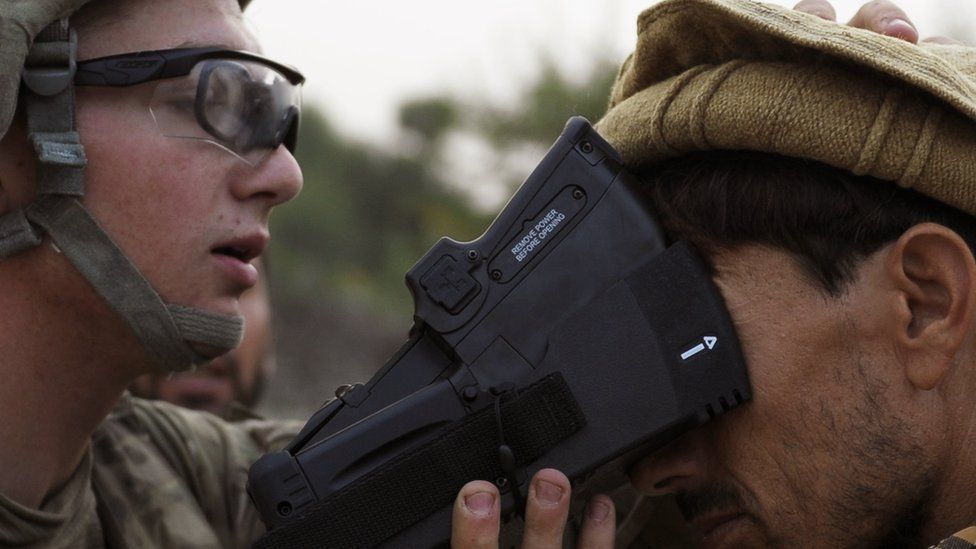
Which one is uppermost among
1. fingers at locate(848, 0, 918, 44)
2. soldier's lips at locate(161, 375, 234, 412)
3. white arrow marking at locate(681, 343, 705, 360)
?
fingers at locate(848, 0, 918, 44)

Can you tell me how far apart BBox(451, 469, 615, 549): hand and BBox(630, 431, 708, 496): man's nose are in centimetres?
32

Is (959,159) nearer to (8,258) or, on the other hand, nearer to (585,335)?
(585,335)

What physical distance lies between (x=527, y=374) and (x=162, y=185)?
111 centimetres

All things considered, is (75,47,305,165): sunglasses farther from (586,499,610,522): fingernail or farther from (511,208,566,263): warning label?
(586,499,610,522): fingernail

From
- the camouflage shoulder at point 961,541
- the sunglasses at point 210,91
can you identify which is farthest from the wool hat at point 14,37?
the camouflage shoulder at point 961,541

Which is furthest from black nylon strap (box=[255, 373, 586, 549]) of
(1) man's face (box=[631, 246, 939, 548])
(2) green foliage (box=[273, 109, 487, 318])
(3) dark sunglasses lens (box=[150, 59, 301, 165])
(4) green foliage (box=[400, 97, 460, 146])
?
(2) green foliage (box=[273, 109, 487, 318])

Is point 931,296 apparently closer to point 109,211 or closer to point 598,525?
point 598,525

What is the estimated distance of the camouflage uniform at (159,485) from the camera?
328 centimetres

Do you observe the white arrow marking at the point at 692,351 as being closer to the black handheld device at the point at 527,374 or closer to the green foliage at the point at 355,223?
the black handheld device at the point at 527,374

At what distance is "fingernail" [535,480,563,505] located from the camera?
253 cm

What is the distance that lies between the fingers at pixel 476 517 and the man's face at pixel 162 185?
96 centimetres

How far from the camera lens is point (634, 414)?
2582 millimetres

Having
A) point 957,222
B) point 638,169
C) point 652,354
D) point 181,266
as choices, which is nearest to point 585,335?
point 652,354

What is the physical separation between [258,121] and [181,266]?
1.52 feet
